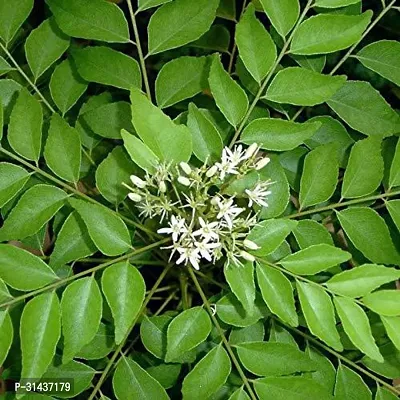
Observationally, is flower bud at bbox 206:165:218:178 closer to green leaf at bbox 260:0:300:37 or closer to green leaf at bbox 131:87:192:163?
green leaf at bbox 131:87:192:163

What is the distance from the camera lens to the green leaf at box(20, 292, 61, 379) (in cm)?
60

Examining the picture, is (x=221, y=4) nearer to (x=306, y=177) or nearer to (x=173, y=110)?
(x=173, y=110)

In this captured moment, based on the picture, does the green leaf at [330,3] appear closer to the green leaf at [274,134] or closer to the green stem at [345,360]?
the green leaf at [274,134]

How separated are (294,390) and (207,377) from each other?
0.31 feet

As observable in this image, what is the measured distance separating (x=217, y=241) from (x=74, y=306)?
16 cm

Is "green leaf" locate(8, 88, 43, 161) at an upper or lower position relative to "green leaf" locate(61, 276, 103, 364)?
upper

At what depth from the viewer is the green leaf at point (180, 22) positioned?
741mm

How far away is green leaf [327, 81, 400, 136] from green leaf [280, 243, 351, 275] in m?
0.22

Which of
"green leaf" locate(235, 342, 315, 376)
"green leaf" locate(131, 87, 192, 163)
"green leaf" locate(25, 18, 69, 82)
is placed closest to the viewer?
"green leaf" locate(131, 87, 192, 163)

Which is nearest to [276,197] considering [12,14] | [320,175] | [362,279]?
[320,175]

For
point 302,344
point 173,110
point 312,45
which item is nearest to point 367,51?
point 312,45

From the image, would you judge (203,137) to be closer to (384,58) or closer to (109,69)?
(109,69)

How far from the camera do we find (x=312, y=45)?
0.69 meters

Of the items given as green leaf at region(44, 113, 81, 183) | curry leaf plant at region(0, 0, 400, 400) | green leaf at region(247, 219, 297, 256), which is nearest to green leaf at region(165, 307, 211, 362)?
curry leaf plant at region(0, 0, 400, 400)
